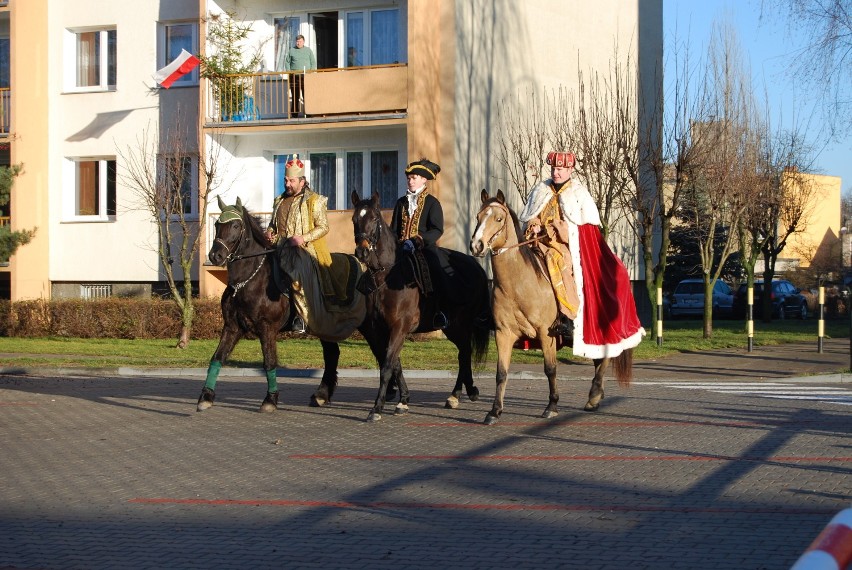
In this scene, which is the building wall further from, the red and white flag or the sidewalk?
the sidewalk

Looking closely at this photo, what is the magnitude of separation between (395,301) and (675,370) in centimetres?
929

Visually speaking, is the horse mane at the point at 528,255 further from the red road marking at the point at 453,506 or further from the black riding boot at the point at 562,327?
the red road marking at the point at 453,506

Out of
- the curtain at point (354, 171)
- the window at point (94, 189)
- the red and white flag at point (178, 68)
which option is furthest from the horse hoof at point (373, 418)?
the window at point (94, 189)

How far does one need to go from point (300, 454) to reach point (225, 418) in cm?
306

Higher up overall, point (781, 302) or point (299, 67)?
point (299, 67)

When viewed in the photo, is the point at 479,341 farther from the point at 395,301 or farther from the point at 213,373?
the point at 213,373

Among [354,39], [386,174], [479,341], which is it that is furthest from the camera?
[354,39]

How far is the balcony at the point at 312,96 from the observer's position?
95.9ft

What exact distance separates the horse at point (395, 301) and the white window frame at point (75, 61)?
73.5 feet

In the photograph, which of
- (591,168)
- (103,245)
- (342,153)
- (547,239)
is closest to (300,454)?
(547,239)

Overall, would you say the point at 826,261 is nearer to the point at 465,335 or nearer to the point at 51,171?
the point at 51,171

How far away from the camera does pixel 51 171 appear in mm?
33812

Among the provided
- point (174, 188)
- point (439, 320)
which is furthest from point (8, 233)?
point (439, 320)

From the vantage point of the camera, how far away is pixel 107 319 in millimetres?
29750
